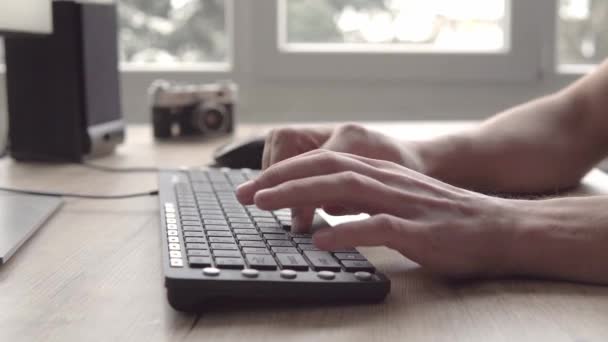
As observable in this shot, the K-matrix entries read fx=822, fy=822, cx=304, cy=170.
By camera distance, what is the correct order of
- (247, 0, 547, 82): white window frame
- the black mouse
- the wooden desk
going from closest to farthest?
the wooden desk → the black mouse → (247, 0, 547, 82): white window frame

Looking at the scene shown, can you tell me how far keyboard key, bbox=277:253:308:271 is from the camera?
0.54 metres

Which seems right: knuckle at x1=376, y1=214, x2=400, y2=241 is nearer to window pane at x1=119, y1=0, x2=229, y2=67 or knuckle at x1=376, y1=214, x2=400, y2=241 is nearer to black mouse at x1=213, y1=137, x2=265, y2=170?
black mouse at x1=213, y1=137, x2=265, y2=170

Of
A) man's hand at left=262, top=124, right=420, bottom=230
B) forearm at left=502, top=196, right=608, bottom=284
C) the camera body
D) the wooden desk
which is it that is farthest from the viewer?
the camera body

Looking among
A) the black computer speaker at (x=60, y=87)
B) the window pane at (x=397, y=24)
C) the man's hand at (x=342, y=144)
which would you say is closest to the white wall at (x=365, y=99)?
the window pane at (x=397, y=24)

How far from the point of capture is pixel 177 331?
1.58ft

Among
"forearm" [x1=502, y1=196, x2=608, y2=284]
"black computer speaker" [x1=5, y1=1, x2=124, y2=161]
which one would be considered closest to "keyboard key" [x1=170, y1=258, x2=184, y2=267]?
"forearm" [x1=502, y1=196, x2=608, y2=284]

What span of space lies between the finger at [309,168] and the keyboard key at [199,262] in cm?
10

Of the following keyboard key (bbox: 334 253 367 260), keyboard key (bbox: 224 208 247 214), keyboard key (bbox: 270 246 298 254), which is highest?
keyboard key (bbox: 224 208 247 214)

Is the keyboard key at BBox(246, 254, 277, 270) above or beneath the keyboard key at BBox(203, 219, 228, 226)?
beneath

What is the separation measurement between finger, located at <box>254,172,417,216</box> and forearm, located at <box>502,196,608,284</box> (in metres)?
0.08

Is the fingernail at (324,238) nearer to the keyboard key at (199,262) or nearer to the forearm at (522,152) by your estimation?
the keyboard key at (199,262)

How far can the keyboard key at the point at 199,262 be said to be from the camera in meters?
0.53

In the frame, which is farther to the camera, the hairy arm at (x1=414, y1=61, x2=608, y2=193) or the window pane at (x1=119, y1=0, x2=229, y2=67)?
the window pane at (x1=119, y1=0, x2=229, y2=67)

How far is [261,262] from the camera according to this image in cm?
54
